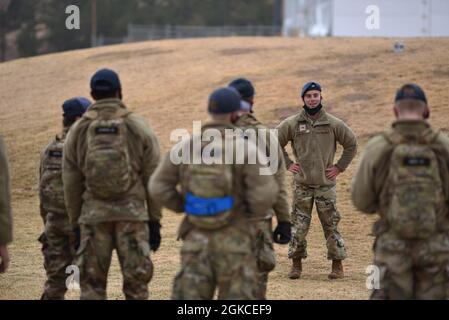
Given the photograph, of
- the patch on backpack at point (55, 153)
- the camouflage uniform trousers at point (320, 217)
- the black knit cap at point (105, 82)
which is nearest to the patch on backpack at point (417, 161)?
the black knit cap at point (105, 82)

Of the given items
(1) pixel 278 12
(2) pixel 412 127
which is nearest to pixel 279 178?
(2) pixel 412 127

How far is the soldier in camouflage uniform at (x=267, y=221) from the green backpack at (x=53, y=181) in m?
1.88

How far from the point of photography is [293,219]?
1242cm

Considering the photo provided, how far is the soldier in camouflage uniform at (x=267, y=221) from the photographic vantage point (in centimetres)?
864

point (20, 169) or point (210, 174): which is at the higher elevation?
point (210, 174)

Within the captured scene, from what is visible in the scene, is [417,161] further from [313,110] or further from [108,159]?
[313,110]

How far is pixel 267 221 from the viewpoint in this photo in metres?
9.08

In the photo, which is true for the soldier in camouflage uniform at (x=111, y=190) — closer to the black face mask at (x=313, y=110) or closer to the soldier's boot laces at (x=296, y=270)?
the black face mask at (x=313, y=110)

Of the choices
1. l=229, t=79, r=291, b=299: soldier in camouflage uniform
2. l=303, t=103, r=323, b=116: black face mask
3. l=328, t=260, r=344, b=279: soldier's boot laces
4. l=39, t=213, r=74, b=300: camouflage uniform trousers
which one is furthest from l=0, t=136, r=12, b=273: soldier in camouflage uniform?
l=328, t=260, r=344, b=279: soldier's boot laces

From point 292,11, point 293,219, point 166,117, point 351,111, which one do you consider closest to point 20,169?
point 166,117

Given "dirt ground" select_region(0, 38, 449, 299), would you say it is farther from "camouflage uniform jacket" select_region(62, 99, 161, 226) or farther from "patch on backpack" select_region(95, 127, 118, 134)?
"patch on backpack" select_region(95, 127, 118, 134)

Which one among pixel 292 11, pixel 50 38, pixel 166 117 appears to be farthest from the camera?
pixel 50 38

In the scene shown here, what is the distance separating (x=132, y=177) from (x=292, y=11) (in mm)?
47100
